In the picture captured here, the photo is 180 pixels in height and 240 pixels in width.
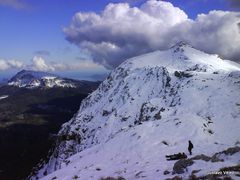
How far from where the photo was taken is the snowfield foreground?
51.3 metres

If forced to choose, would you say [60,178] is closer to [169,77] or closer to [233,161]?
[233,161]

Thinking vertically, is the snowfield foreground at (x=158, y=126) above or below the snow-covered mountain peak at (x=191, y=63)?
below

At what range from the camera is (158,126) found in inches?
3565

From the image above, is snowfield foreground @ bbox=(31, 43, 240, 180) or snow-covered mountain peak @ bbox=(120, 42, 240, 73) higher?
snow-covered mountain peak @ bbox=(120, 42, 240, 73)

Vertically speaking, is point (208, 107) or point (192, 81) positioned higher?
point (192, 81)

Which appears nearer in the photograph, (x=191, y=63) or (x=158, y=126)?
(x=158, y=126)

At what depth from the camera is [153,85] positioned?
16700 centimetres

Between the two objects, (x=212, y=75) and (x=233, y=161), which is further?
(x=212, y=75)

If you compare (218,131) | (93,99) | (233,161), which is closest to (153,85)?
(93,99)

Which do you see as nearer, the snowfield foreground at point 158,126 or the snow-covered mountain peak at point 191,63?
the snowfield foreground at point 158,126

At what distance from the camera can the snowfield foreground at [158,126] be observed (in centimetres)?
5134

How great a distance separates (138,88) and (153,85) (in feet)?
26.0

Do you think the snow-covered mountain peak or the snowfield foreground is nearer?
A: the snowfield foreground

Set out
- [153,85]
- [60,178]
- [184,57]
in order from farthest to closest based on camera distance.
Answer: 1. [184,57]
2. [153,85]
3. [60,178]
